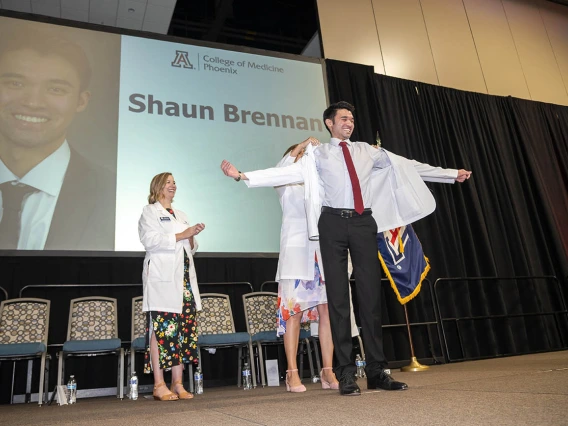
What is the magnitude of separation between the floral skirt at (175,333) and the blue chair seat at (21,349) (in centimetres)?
92

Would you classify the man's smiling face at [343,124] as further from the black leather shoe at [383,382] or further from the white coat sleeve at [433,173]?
the black leather shoe at [383,382]

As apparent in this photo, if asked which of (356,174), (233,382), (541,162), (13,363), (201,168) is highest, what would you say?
(541,162)

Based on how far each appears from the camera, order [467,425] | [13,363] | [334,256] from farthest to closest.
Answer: [13,363]
[334,256]
[467,425]

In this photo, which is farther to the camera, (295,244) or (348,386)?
(295,244)

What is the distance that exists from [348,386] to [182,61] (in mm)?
4120

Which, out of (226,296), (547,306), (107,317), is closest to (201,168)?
(226,296)

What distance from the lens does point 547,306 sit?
648cm

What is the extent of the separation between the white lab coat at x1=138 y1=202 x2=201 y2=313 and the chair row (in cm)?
88

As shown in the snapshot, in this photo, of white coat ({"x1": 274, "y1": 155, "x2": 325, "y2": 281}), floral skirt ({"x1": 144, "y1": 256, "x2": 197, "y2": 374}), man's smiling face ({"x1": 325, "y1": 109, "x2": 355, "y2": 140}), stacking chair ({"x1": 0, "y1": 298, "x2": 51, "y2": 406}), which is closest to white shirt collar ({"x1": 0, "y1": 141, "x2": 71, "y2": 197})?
stacking chair ({"x1": 0, "y1": 298, "x2": 51, "y2": 406})

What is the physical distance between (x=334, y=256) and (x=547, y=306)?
5294 mm

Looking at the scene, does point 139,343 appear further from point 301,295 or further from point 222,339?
point 301,295

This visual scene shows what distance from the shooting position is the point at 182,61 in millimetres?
5238

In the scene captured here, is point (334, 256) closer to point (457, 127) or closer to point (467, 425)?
point (467, 425)

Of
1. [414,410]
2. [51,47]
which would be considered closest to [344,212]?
[414,410]
